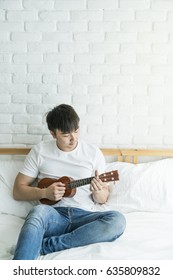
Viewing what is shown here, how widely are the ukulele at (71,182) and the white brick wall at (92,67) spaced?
426 millimetres

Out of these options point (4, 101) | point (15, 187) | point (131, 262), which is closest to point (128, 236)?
point (131, 262)

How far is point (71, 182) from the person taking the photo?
5.36 ft

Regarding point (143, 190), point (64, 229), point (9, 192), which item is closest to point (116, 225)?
point (64, 229)

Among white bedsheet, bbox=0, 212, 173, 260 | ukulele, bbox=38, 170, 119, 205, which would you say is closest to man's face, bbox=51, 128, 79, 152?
ukulele, bbox=38, 170, 119, 205

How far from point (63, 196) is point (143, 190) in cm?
43

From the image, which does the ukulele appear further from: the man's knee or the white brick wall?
the white brick wall

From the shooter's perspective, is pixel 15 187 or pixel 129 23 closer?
pixel 15 187

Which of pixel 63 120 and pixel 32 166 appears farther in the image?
pixel 32 166

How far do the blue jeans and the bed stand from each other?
0.12 feet

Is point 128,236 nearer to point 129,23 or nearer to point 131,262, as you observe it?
point 131,262

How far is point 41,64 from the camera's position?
2.01 meters

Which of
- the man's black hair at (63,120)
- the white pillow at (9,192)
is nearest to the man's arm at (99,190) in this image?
the man's black hair at (63,120)

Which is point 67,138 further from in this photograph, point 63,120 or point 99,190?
point 99,190

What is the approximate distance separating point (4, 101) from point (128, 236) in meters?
1.07
